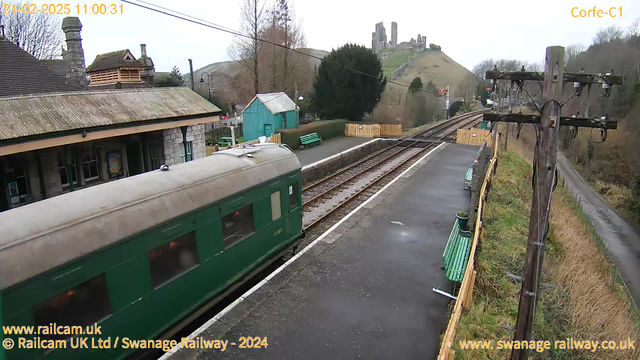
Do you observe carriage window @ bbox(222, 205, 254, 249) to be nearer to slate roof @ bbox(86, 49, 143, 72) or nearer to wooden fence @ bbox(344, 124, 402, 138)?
slate roof @ bbox(86, 49, 143, 72)

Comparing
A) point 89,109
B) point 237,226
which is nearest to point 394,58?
point 89,109

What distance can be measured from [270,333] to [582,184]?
36.3m

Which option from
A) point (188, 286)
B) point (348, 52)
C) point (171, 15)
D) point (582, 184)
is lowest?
point (582, 184)

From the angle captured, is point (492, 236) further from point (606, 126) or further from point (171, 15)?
point (171, 15)

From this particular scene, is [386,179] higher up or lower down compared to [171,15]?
lower down

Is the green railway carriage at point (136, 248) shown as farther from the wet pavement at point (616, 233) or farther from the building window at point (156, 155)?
the wet pavement at point (616, 233)

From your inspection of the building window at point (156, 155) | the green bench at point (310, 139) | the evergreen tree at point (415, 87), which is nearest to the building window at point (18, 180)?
the building window at point (156, 155)

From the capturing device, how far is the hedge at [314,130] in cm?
2720

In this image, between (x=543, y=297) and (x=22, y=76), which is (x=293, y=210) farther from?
(x=22, y=76)

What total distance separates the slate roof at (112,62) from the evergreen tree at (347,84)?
61.3 feet

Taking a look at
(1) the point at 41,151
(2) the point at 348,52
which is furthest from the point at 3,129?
(2) the point at 348,52

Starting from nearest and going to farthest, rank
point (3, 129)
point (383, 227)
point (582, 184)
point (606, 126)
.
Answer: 1. point (606, 126)
2. point (3, 129)
3. point (383, 227)
4. point (582, 184)

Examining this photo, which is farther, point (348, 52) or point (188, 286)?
point (348, 52)

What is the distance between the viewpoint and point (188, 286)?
691cm
